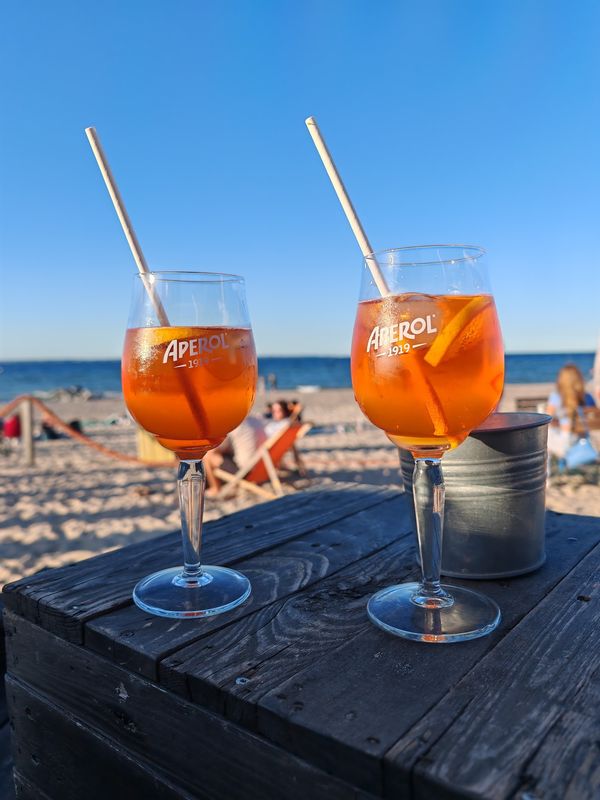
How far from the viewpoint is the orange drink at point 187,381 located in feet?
3.88

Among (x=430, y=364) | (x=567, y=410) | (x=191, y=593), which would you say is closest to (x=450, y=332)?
(x=430, y=364)

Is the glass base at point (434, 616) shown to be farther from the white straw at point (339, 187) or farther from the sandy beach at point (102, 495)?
the sandy beach at point (102, 495)

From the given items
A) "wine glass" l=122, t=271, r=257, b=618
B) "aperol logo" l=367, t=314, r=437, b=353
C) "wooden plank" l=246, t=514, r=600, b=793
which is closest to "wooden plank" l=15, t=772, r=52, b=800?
"wine glass" l=122, t=271, r=257, b=618

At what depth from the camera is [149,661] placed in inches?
37.6

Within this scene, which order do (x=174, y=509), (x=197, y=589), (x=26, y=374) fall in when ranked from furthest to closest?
(x=26, y=374) < (x=174, y=509) < (x=197, y=589)

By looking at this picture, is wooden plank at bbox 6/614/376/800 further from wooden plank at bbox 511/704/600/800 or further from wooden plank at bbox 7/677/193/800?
wooden plank at bbox 511/704/600/800

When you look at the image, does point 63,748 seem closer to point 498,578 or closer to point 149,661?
point 149,661

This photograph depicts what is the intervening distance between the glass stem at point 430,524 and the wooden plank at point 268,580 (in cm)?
26

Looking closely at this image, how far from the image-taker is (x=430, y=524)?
1.08m

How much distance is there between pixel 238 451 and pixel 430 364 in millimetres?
6923

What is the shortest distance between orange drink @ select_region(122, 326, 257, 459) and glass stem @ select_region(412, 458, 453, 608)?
0.40 metres

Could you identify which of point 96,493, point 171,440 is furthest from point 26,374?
point 171,440

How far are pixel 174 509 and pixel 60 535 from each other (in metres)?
1.31

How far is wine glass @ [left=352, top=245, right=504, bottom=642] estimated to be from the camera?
40.8 inches
